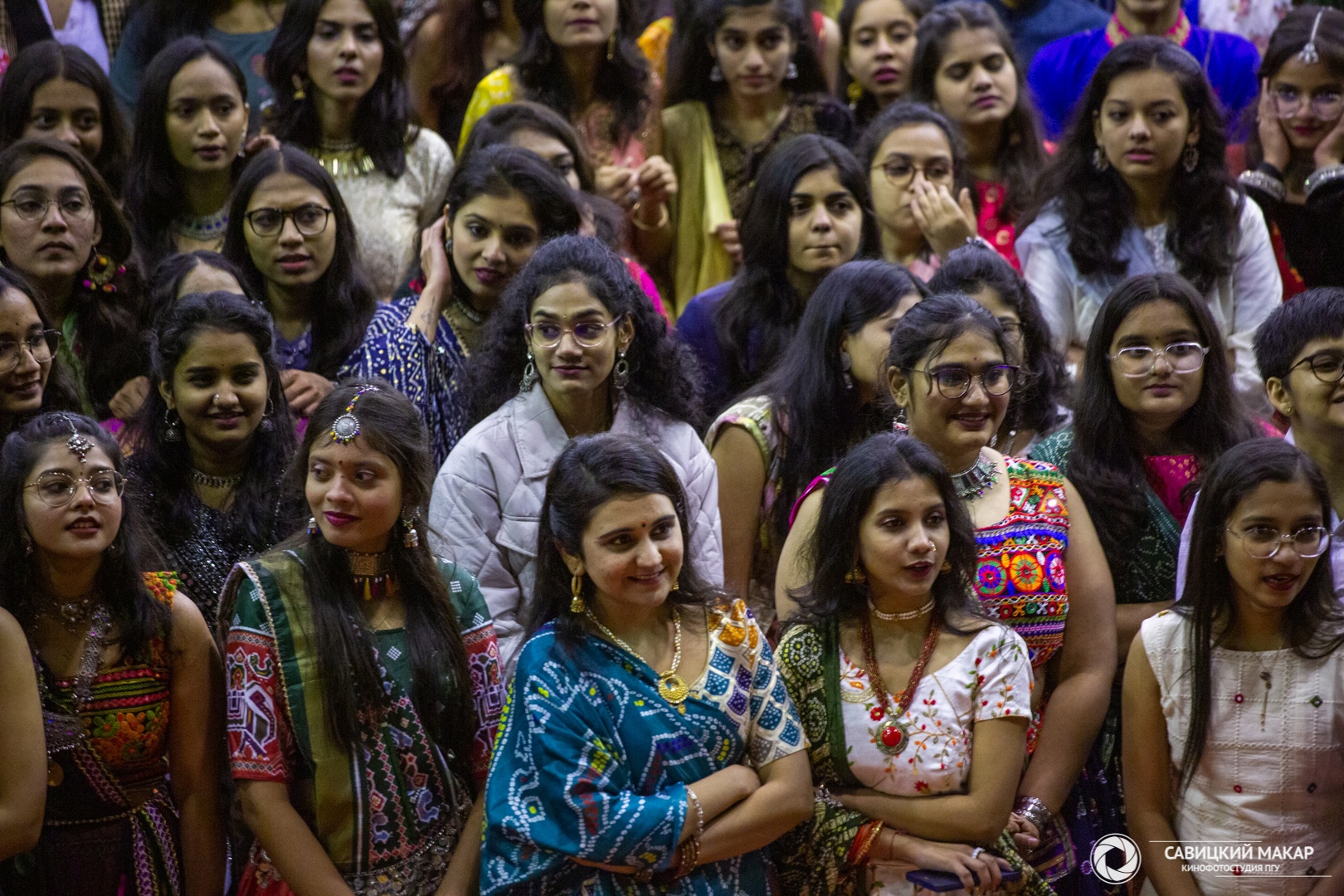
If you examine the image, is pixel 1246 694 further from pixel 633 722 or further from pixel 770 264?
pixel 770 264

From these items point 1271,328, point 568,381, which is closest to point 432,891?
point 568,381

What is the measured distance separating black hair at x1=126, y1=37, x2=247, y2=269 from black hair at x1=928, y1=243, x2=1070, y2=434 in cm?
220

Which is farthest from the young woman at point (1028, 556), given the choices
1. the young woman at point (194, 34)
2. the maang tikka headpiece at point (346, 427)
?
the young woman at point (194, 34)

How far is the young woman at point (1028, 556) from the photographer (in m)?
3.23

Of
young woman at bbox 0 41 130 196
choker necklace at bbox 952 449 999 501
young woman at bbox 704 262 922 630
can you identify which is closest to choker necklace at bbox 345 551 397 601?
young woman at bbox 704 262 922 630

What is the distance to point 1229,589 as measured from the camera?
3.16 metres

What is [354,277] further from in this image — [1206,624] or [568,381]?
[1206,624]

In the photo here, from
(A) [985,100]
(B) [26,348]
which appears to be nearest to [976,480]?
(B) [26,348]

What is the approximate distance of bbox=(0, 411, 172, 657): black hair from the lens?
304cm

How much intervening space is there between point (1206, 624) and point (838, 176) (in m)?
1.79

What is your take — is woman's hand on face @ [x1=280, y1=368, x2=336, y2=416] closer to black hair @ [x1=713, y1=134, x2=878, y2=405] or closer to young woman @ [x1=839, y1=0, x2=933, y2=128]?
black hair @ [x1=713, y1=134, x2=878, y2=405]

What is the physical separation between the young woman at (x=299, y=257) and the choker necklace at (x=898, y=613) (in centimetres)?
176

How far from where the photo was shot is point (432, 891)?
120 inches

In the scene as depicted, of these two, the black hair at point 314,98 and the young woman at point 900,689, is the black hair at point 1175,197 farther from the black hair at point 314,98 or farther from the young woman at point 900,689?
the black hair at point 314,98
